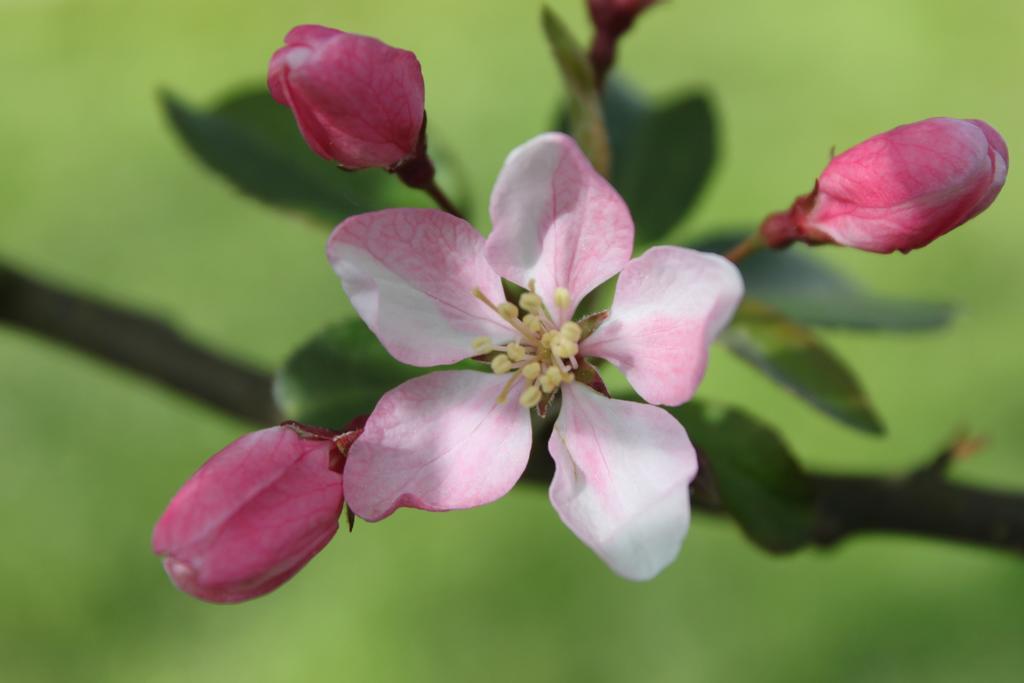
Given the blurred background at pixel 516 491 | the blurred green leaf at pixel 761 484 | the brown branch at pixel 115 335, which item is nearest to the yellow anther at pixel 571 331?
the blurred green leaf at pixel 761 484

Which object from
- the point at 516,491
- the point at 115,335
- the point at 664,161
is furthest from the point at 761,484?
the point at 516,491

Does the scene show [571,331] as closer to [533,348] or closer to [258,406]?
[533,348]

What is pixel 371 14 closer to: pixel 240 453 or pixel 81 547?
pixel 81 547

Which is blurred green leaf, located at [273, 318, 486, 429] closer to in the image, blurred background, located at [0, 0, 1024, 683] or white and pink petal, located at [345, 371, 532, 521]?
white and pink petal, located at [345, 371, 532, 521]

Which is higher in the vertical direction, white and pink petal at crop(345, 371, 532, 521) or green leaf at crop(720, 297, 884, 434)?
white and pink petal at crop(345, 371, 532, 521)

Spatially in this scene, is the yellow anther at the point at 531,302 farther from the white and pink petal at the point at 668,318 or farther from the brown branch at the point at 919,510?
the brown branch at the point at 919,510

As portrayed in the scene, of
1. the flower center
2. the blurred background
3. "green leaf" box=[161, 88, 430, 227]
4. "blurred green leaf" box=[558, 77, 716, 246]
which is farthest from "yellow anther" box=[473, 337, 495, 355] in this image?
the blurred background
